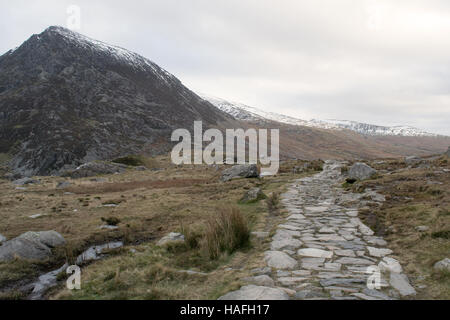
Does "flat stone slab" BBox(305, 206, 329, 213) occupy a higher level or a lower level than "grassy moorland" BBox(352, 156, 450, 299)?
lower

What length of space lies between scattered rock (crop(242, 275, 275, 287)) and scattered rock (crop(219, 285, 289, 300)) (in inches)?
7.2

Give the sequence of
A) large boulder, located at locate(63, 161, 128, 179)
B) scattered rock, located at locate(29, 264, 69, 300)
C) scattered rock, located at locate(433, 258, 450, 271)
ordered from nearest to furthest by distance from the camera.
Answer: scattered rock, located at locate(433, 258, 450, 271), scattered rock, located at locate(29, 264, 69, 300), large boulder, located at locate(63, 161, 128, 179)

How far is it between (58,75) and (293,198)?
321ft

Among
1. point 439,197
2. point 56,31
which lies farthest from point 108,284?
point 56,31

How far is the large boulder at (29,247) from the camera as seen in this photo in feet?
24.4

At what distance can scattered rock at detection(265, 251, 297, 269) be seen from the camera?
5441 mm

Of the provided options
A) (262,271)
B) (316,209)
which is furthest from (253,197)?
(262,271)

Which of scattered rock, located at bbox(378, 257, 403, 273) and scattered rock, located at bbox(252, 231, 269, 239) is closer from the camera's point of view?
scattered rock, located at bbox(378, 257, 403, 273)

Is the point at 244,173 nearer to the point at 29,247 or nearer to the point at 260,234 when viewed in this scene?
the point at 260,234

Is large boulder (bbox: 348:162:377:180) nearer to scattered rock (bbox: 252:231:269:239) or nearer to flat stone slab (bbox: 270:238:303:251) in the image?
scattered rock (bbox: 252:231:269:239)

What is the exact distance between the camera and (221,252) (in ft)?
21.2

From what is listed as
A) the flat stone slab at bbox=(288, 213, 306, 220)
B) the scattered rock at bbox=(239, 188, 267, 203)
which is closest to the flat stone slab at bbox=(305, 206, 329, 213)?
the flat stone slab at bbox=(288, 213, 306, 220)

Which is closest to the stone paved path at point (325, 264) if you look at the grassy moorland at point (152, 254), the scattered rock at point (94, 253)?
the grassy moorland at point (152, 254)

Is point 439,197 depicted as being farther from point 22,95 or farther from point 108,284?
point 22,95
